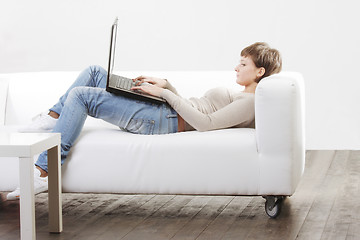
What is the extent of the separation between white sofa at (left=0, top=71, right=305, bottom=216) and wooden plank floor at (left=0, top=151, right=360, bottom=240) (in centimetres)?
13

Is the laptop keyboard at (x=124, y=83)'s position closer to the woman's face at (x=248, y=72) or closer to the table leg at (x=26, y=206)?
the woman's face at (x=248, y=72)

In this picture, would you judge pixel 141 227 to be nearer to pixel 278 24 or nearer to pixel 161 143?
pixel 161 143

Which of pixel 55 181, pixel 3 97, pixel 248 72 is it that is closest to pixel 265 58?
pixel 248 72

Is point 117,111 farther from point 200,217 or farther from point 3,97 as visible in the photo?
point 3,97

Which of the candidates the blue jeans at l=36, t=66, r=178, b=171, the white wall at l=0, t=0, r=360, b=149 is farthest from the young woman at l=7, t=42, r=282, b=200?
the white wall at l=0, t=0, r=360, b=149

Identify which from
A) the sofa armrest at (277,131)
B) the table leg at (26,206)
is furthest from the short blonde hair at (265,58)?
the table leg at (26,206)

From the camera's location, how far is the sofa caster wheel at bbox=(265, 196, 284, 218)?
2.58 meters

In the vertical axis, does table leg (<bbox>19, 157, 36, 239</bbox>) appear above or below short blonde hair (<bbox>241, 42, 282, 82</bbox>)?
below

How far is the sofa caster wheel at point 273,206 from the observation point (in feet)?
8.46

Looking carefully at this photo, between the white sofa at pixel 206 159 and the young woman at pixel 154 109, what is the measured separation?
74 millimetres

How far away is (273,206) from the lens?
2.59m

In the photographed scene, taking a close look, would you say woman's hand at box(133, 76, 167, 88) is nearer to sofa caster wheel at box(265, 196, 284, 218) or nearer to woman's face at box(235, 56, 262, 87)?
woman's face at box(235, 56, 262, 87)

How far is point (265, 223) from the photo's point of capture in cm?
252

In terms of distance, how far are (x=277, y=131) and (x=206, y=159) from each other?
32 cm
